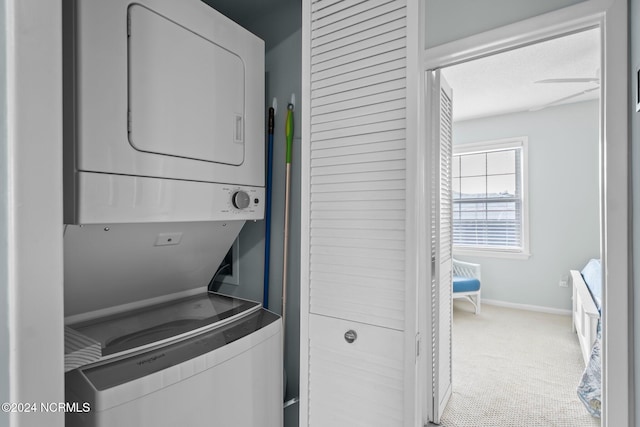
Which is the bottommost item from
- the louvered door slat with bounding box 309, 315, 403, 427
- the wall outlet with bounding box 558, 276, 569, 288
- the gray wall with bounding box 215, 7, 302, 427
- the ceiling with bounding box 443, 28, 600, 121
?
the wall outlet with bounding box 558, 276, 569, 288

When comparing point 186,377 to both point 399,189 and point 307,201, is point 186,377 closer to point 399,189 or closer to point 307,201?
point 307,201

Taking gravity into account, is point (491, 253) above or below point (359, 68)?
below

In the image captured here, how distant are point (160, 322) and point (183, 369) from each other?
0.33 metres

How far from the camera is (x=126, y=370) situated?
938 mm

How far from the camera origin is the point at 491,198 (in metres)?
4.99

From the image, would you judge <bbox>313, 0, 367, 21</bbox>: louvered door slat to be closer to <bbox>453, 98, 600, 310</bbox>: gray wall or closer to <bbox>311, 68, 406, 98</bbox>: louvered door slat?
<bbox>311, 68, 406, 98</bbox>: louvered door slat

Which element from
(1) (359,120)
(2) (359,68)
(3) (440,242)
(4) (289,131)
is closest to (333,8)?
(2) (359,68)

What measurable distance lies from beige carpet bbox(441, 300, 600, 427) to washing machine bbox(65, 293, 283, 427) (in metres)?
1.56

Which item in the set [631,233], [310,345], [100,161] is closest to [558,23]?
[631,233]

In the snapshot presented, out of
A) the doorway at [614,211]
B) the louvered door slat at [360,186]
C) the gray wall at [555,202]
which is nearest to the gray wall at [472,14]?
the doorway at [614,211]

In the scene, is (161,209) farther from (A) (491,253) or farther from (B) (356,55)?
(A) (491,253)

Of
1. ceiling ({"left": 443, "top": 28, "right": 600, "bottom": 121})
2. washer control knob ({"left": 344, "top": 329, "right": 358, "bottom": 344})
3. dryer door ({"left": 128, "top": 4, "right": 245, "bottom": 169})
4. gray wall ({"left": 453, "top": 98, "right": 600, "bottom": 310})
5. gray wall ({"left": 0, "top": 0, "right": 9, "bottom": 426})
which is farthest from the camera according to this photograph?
gray wall ({"left": 453, "top": 98, "right": 600, "bottom": 310})

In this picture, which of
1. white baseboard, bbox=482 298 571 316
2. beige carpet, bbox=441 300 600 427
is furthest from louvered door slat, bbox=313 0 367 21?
white baseboard, bbox=482 298 571 316

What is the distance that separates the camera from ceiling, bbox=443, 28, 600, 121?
9.42 ft
